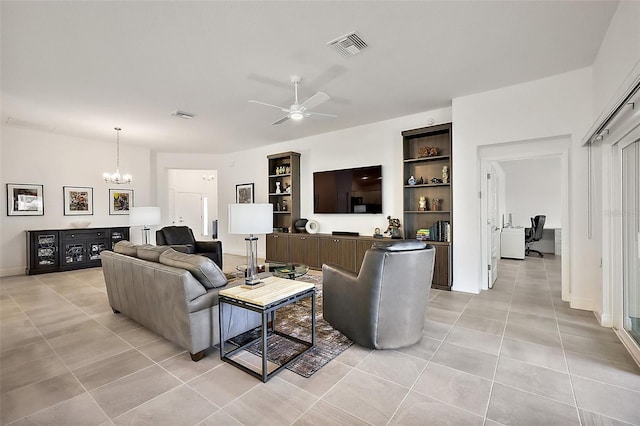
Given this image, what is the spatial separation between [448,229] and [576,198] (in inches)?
59.1

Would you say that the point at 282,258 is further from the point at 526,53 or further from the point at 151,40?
the point at 526,53

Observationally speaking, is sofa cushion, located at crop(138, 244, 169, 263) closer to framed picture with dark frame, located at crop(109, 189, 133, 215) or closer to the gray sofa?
the gray sofa

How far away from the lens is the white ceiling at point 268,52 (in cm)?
238

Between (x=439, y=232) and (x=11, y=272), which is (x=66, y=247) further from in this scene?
(x=439, y=232)

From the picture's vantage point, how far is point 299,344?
103 inches

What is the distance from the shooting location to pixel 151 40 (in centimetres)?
273

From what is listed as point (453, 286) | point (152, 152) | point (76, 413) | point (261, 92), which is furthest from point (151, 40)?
point (152, 152)

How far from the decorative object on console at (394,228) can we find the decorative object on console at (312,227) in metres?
1.50

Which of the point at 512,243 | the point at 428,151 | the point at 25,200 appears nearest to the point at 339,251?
the point at 428,151

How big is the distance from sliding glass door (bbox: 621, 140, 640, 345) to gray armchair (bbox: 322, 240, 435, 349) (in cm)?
171

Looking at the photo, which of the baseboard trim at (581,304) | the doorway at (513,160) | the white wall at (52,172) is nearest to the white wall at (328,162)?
the doorway at (513,160)

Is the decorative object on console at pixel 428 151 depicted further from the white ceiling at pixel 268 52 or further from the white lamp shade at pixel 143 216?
the white lamp shade at pixel 143 216

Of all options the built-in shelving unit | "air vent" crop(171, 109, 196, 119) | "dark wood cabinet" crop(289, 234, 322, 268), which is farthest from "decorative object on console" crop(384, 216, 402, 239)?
"air vent" crop(171, 109, 196, 119)

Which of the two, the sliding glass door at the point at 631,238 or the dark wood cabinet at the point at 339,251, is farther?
the dark wood cabinet at the point at 339,251
